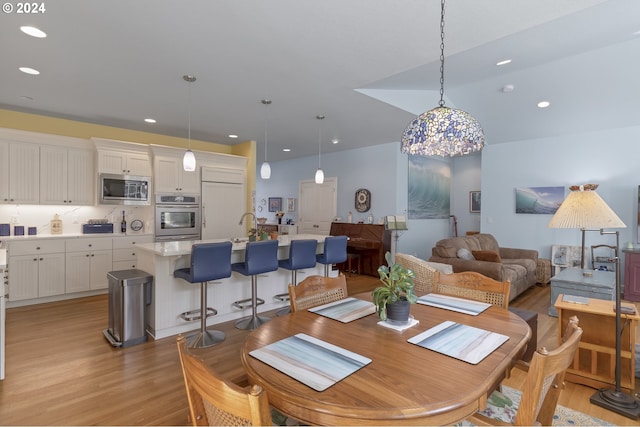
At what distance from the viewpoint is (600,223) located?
7.43ft

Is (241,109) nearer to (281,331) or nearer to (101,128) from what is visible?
(101,128)

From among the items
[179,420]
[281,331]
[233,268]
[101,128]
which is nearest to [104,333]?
[233,268]

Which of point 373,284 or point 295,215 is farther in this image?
point 295,215

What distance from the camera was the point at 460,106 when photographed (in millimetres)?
5402

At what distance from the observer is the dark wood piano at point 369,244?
240 inches

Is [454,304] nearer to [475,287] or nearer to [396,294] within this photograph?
[475,287]

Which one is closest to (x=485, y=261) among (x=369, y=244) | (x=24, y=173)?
(x=369, y=244)

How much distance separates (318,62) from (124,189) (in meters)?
3.89

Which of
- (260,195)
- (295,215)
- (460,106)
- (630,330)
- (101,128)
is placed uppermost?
(460,106)

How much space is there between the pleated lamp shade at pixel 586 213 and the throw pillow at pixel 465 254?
2.28 metres

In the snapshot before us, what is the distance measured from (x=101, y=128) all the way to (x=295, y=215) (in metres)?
4.74

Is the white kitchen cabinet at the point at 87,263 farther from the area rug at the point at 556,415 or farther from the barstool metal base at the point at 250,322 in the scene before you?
the area rug at the point at 556,415

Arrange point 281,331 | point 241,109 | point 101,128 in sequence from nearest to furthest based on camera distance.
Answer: point 281,331 → point 241,109 → point 101,128

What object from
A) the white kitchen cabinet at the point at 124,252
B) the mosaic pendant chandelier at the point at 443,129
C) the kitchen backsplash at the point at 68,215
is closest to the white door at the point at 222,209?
the kitchen backsplash at the point at 68,215
